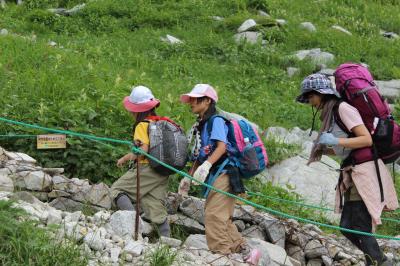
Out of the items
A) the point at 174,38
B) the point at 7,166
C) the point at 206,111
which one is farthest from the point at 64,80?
the point at 174,38

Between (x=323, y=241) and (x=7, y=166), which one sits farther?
(x=323, y=241)

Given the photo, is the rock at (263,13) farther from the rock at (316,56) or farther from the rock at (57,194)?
the rock at (57,194)

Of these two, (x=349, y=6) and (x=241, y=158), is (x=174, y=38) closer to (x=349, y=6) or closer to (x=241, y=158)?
(x=349, y=6)

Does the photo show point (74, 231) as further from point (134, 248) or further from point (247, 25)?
point (247, 25)

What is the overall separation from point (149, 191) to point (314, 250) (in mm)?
1852

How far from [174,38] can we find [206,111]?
9015 mm

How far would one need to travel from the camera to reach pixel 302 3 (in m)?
18.8

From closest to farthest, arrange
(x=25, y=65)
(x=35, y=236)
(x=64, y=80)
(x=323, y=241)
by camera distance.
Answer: (x=35, y=236)
(x=323, y=241)
(x=64, y=80)
(x=25, y=65)

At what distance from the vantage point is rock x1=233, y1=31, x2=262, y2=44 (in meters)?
15.0

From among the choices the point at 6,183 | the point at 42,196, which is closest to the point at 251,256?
the point at 42,196

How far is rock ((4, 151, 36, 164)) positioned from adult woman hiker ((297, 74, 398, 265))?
2901 mm

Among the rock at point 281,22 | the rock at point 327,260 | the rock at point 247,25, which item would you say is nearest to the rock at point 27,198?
the rock at point 327,260

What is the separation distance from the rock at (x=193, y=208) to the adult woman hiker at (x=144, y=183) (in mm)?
528

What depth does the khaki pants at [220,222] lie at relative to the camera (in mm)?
5809
